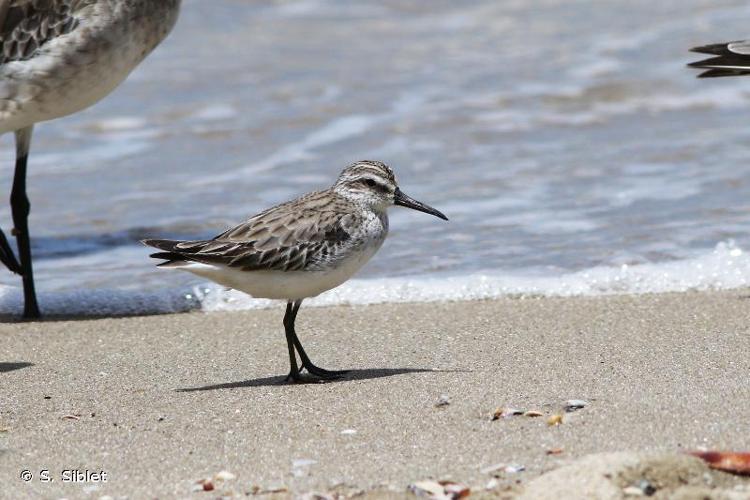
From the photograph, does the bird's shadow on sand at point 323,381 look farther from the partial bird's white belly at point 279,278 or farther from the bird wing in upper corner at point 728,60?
the bird wing in upper corner at point 728,60

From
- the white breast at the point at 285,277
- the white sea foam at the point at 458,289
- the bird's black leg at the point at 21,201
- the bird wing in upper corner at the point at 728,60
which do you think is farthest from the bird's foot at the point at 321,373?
the bird wing in upper corner at the point at 728,60

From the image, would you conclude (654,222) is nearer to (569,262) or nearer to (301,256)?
(569,262)

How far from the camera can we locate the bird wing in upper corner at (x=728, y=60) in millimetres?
8375

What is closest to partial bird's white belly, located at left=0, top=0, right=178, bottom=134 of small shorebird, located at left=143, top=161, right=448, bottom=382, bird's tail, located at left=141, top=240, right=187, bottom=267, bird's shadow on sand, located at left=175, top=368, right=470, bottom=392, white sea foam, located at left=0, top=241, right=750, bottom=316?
white sea foam, located at left=0, top=241, right=750, bottom=316

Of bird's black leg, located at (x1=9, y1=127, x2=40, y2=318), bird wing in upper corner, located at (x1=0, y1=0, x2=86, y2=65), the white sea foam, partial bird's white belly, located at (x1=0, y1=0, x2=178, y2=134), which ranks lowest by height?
the white sea foam

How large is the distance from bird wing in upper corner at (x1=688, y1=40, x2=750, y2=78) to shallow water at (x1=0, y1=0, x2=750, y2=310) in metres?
1.02

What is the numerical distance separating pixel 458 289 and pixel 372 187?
160 cm

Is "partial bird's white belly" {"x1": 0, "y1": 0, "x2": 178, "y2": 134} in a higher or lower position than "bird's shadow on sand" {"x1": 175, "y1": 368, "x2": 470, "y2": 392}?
higher

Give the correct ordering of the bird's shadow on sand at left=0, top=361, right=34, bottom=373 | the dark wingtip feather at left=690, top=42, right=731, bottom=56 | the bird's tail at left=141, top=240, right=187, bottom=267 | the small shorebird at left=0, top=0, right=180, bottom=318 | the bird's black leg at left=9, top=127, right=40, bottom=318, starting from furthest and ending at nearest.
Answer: the dark wingtip feather at left=690, top=42, right=731, bottom=56
the bird's black leg at left=9, top=127, right=40, bottom=318
the small shorebird at left=0, top=0, right=180, bottom=318
the bird's shadow on sand at left=0, top=361, right=34, bottom=373
the bird's tail at left=141, top=240, right=187, bottom=267

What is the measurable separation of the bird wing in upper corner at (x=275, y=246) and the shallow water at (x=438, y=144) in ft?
5.57

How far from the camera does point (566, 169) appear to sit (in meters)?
10.7

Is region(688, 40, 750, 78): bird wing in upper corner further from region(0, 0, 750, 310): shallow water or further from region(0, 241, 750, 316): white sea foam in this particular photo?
region(0, 241, 750, 316): white sea foam

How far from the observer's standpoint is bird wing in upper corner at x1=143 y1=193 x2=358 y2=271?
5.89 meters

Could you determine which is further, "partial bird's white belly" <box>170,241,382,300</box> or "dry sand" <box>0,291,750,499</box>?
"partial bird's white belly" <box>170,241,382,300</box>
